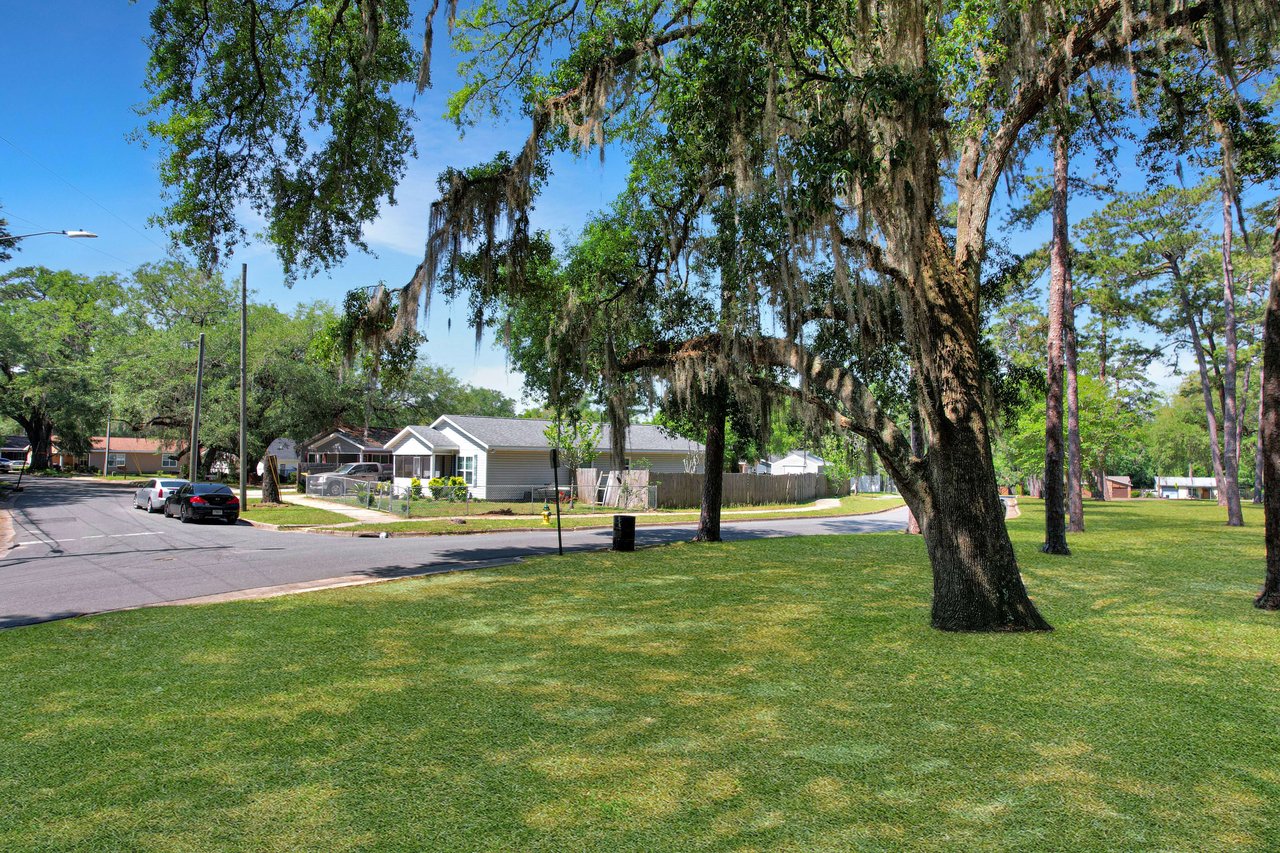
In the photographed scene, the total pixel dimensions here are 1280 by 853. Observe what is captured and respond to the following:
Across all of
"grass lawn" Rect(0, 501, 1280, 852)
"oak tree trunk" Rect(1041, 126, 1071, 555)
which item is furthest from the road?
"oak tree trunk" Rect(1041, 126, 1071, 555)

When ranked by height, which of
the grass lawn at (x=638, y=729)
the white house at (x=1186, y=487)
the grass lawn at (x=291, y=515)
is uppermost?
the grass lawn at (x=638, y=729)

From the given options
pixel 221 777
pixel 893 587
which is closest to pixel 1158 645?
pixel 893 587

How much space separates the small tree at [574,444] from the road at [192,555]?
949 cm

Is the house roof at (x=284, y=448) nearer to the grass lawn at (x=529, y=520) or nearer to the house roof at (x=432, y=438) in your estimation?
the house roof at (x=432, y=438)

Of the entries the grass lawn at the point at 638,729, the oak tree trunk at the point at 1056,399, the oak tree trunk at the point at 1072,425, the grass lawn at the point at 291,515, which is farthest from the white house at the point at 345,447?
the grass lawn at the point at 638,729

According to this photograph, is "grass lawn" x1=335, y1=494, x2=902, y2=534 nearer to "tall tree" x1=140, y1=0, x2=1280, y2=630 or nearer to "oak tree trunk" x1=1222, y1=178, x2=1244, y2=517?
"tall tree" x1=140, y1=0, x2=1280, y2=630

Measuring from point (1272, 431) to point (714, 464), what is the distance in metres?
10.8

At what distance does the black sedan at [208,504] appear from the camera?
23281mm

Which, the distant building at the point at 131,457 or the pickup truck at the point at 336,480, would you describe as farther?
the distant building at the point at 131,457

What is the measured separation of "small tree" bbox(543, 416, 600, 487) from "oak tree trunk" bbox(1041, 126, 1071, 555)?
65.3 ft

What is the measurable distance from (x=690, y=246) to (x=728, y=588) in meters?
6.46

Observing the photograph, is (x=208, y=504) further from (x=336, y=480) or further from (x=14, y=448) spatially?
(x=14, y=448)

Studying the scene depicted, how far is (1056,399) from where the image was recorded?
51.4ft

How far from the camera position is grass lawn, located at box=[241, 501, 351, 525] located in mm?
23516
